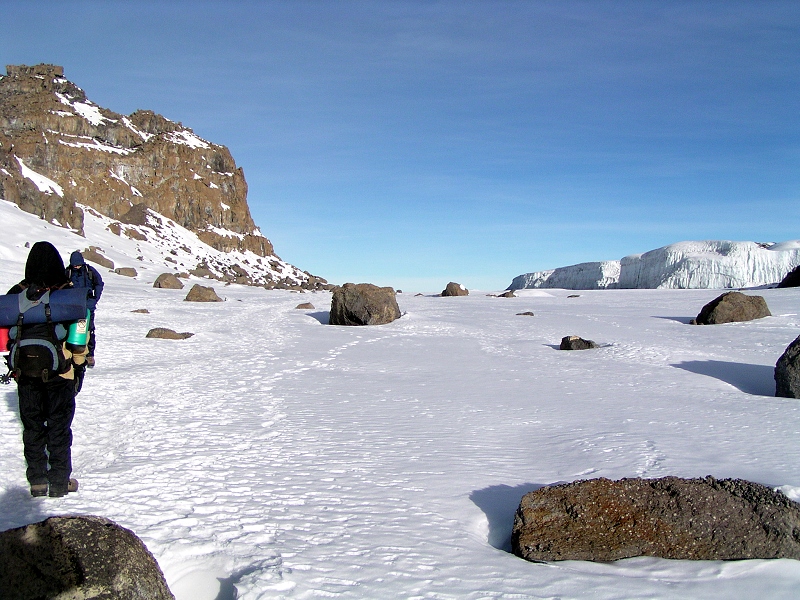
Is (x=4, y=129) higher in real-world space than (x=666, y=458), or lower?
higher

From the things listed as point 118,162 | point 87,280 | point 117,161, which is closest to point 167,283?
point 87,280

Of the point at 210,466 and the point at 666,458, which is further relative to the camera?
the point at 666,458

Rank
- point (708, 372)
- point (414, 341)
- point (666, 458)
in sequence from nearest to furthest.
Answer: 1. point (666, 458)
2. point (708, 372)
3. point (414, 341)

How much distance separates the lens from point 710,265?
43719 millimetres

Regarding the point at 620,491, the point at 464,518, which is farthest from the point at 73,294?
the point at 620,491

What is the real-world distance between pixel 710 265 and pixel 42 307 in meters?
47.3

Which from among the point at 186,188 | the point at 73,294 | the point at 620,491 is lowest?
the point at 620,491

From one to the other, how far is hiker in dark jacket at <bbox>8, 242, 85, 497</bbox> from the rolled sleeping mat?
0.34ft

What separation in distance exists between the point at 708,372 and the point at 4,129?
256ft

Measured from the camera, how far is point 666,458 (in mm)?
6078

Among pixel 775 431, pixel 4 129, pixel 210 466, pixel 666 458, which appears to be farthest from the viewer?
pixel 4 129

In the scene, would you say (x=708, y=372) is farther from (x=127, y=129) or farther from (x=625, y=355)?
(x=127, y=129)

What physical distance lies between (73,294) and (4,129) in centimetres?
7737

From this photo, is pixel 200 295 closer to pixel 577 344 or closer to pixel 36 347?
pixel 577 344
